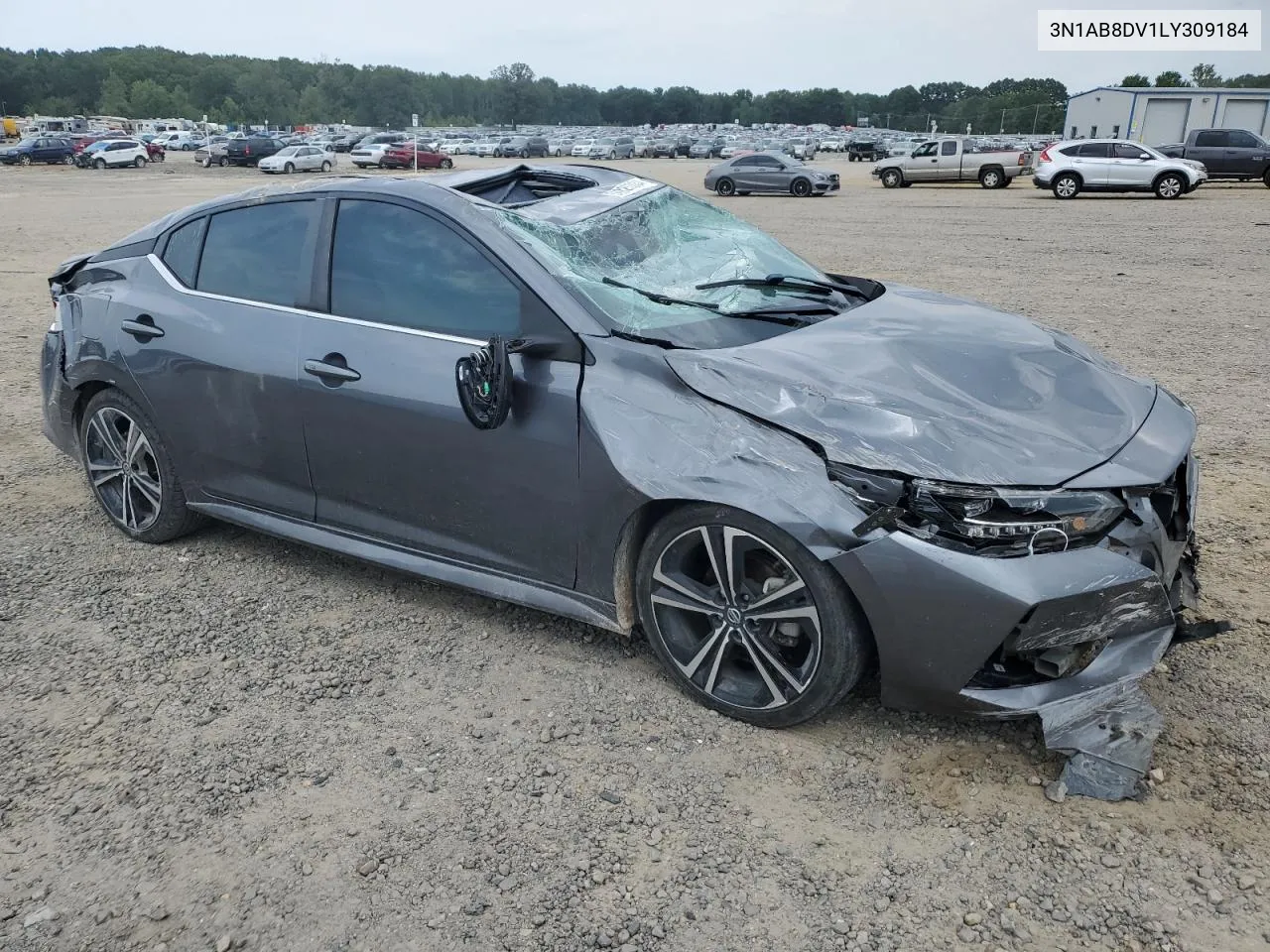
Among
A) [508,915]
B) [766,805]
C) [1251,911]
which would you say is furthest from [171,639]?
[1251,911]

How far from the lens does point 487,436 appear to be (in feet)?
11.3

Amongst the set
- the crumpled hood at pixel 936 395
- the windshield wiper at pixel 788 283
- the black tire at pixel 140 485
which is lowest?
the black tire at pixel 140 485

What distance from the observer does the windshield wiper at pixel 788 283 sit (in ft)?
12.8

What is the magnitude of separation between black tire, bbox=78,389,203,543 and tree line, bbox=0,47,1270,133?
125675 millimetres

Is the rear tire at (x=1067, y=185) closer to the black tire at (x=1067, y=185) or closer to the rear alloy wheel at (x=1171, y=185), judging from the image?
the black tire at (x=1067, y=185)

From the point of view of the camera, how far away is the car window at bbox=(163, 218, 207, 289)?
4.36 m

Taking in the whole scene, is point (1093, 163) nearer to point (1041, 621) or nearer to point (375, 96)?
Answer: point (1041, 621)

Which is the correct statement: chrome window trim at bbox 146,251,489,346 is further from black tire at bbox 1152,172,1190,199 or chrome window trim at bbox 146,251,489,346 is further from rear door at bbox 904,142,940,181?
rear door at bbox 904,142,940,181

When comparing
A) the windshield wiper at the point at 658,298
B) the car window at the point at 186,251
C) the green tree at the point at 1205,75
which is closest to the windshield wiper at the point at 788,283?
the windshield wiper at the point at 658,298

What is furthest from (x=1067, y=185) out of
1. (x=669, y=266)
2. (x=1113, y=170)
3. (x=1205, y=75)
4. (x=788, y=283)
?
(x=1205, y=75)

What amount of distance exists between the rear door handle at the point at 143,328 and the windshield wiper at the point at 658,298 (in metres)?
2.05

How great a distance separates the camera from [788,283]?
161 inches

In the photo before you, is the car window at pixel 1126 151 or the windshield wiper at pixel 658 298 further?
the car window at pixel 1126 151

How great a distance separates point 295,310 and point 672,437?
1.73 m
